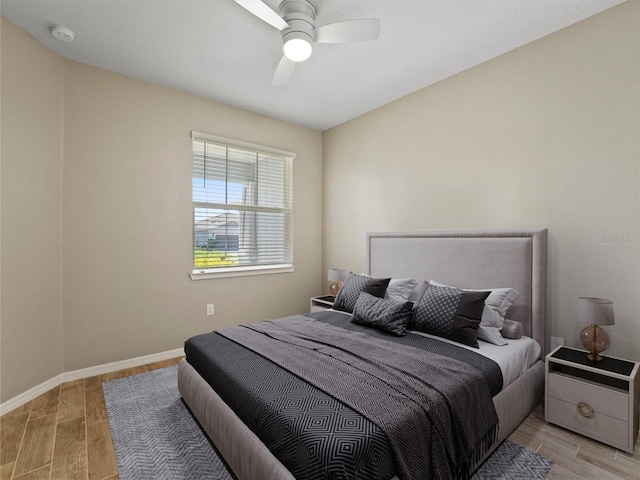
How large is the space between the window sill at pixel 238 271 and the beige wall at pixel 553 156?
152 centimetres

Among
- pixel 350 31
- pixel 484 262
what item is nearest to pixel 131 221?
pixel 350 31

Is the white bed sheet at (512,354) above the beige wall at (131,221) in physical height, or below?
below

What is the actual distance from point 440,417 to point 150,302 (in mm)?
2868

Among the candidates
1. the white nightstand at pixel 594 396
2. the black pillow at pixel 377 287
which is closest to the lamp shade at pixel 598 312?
the white nightstand at pixel 594 396

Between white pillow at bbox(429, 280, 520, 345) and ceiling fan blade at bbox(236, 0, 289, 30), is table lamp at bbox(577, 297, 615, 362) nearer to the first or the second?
white pillow at bbox(429, 280, 520, 345)

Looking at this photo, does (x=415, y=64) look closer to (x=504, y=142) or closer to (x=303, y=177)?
(x=504, y=142)

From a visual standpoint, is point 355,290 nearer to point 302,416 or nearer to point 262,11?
point 302,416

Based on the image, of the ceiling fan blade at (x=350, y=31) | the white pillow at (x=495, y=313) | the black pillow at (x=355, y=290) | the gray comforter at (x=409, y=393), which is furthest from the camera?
the black pillow at (x=355, y=290)

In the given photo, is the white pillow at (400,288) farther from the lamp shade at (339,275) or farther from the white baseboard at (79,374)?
the white baseboard at (79,374)

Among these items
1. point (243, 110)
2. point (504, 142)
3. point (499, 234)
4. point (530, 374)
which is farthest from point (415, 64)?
point (530, 374)

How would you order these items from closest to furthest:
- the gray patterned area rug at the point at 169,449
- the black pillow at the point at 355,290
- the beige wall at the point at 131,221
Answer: the gray patterned area rug at the point at 169,449
the beige wall at the point at 131,221
the black pillow at the point at 355,290

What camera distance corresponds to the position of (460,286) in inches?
112

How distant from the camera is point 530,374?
222 centimetres

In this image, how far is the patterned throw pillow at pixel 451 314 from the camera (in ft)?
7.38
